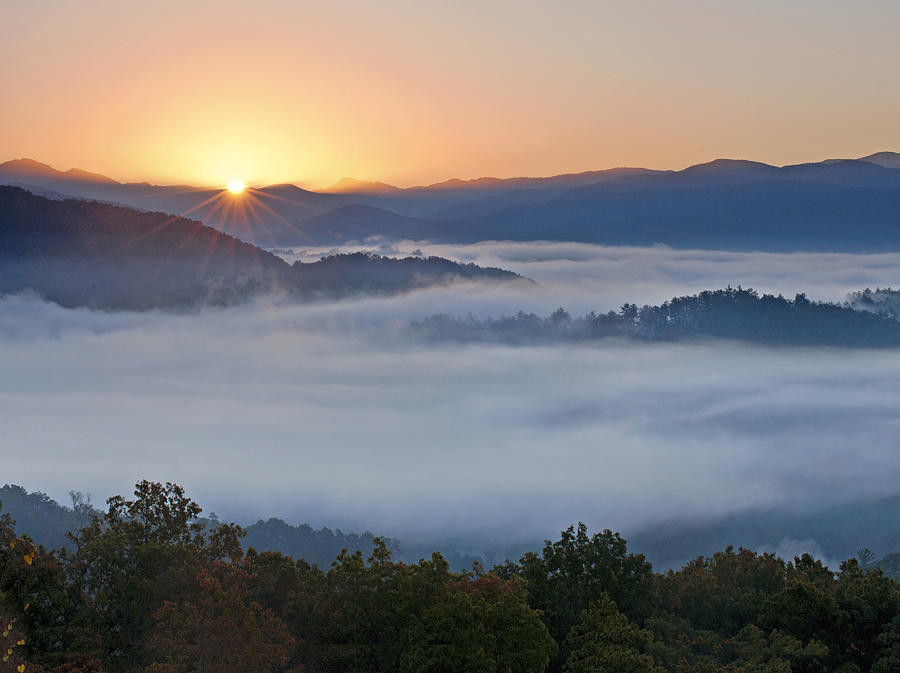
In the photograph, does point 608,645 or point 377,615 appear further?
point 377,615

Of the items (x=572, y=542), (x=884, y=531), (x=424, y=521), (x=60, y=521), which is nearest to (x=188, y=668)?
(x=572, y=542)

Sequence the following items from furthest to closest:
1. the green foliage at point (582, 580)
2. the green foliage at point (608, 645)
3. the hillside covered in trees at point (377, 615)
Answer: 1. the green foliage at point (582, 580)
2. the hillside covered in trees at point (377, 615)
3. the green foliage at point (608, 645)

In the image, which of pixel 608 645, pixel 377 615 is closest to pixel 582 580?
pixel 608 645

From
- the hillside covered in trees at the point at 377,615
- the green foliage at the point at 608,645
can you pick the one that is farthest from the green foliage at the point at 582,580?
the green foliage at the point at 608,645

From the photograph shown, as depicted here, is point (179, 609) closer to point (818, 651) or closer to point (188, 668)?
point (188, 668)

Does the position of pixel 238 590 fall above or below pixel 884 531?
above

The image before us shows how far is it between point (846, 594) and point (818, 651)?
128 inches

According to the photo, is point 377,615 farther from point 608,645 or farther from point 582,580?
point 582,580

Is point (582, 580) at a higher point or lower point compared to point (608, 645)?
lower

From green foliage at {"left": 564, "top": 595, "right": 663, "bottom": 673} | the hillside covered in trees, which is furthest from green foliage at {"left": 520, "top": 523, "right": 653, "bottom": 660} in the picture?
green foliage at {"left": 564, "top": 595, "right": 663, "bottom": 673}

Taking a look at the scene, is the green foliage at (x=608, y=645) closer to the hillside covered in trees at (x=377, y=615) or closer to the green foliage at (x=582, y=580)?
the hillside covered in trees at (x=377, y=615)

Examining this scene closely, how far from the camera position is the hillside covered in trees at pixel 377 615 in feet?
72.8

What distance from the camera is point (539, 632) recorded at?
22500mm

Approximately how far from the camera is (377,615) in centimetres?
2484
